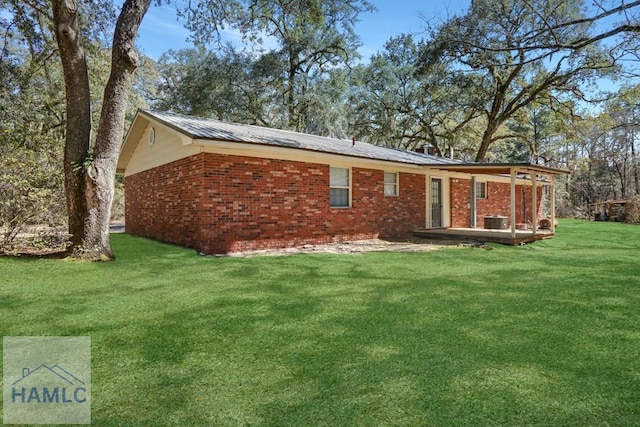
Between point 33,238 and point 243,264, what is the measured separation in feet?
14.9

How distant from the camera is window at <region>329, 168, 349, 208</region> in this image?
11266 mm

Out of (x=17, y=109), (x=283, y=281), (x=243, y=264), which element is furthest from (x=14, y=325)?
(x=17, y=109)

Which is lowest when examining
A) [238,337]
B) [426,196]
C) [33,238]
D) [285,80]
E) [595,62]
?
[238,337]

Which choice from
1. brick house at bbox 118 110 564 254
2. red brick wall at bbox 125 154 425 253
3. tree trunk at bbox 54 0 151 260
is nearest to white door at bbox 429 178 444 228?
brick house at bbox 118 110 564 254

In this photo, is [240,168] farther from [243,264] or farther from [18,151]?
[18,151]

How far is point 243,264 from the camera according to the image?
7.62m

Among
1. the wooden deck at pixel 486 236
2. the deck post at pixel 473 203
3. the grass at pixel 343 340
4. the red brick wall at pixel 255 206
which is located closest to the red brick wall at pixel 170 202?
the red brick wall at pixel 255 206

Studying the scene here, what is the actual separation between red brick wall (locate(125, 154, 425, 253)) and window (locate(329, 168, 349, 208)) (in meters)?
0.21

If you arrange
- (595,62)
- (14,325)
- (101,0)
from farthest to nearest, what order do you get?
(595,62)
(101,0)
(14,325)

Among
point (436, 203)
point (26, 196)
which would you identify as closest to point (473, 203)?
point (436, 203)

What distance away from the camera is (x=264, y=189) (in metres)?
9.68

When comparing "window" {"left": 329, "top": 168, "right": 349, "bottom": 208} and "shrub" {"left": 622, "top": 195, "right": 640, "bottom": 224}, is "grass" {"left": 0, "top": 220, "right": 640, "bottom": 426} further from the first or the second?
"shrub" {"left": 622, "top": 195, "right": 640, "bottom": 224}

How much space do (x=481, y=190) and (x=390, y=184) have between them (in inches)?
253

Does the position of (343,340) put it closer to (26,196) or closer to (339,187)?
(26,196)
